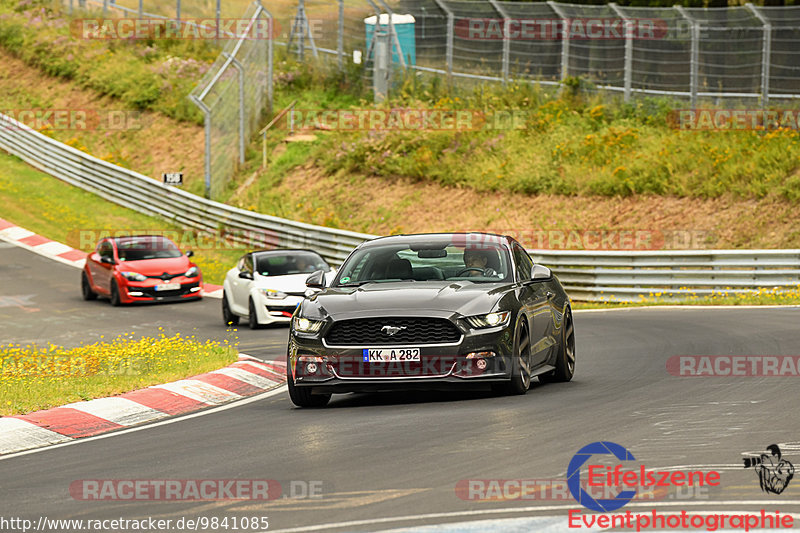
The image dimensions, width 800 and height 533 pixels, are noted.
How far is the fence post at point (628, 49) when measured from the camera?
32719 mm

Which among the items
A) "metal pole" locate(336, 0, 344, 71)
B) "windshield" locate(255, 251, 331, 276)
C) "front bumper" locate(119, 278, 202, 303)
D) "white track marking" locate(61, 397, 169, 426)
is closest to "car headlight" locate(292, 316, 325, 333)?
"white track marking" locate(61, 397, 169, 426)

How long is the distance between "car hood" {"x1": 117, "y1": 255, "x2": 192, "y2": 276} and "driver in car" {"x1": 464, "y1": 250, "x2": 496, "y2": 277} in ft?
53.2

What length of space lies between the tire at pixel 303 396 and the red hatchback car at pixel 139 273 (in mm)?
16277

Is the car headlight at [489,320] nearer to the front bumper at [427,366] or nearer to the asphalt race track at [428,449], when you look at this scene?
the front bumper at [427,366]

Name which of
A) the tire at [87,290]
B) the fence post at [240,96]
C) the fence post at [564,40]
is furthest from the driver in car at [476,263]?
the fence post at [240,96]

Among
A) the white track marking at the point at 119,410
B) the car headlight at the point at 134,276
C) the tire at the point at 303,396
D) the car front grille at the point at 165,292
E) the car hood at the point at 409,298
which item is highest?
the car hood at the point at 409,298

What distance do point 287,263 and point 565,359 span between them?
464 inches

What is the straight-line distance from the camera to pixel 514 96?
37688 millimetres

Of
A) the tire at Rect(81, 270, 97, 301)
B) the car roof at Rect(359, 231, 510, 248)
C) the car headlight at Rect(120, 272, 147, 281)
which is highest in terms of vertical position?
the car roof at Rect(359, 231, 510, 248)

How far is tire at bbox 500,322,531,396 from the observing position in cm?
1103

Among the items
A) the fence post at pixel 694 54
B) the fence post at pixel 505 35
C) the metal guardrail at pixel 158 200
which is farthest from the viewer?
the fence post at pixel 505 35

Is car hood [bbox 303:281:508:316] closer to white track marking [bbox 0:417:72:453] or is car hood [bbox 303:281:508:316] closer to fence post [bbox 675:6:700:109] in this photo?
white track marking [bbox 0:417:72:453]

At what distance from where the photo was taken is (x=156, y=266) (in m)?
27.6

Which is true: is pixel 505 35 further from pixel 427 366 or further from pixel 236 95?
pixel 427 366
